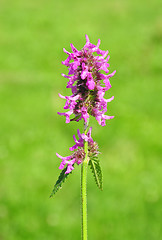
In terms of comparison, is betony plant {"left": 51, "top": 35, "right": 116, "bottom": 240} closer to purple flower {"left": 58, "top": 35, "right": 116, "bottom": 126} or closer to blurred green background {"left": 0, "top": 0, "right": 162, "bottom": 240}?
purple flower {"left": 58, "top": 35, "right": 116, "bottom": 126}

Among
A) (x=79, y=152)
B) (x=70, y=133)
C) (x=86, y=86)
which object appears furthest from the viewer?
(x=70, y=133)

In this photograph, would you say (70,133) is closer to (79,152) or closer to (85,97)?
(79,152)

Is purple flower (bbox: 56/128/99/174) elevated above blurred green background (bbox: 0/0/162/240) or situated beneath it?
situated beneath

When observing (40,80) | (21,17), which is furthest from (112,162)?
(21,17)

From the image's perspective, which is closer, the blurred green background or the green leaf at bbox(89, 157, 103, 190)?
the green leaf at bbox(89, 157, 103, 190)

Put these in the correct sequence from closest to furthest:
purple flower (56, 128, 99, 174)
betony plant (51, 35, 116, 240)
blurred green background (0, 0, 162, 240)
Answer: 1. betony plant (51, 35, 116, 240)
2. purple flower (56, 128, 99, 174)
3. blurred green background (0, 0, 162, 240)

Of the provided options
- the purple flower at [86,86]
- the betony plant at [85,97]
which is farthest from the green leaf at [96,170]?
the purple flower at [86,86]

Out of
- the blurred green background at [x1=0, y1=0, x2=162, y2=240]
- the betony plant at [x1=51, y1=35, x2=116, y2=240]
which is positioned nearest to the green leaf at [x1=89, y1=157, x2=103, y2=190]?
the betony plant at [x1=51, y1=35, x2=116, y2=240]

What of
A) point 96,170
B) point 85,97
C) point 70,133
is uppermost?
point 70,133

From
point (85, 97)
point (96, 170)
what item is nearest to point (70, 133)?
point (96, 170)
